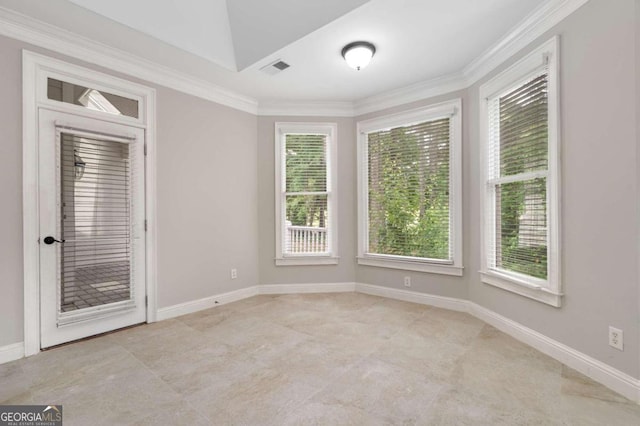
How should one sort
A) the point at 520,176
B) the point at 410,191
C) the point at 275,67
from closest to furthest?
the point at 520,176
the point at 275,67
the point at 410,191

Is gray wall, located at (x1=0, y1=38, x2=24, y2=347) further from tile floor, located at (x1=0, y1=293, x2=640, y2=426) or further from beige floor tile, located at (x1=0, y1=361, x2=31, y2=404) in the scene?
tile floor, located at (x1=0, y1=293, x2=640, y2=426)

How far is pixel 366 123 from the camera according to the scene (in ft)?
14.0

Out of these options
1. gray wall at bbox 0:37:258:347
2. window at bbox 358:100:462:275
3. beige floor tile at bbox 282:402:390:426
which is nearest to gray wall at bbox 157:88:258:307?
gray wall at bbox 0:37:258:347

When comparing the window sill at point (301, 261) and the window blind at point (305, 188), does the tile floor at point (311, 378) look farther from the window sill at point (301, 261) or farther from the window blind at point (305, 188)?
the window blind at point (305, 188)

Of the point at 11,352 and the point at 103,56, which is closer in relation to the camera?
the point at 11,352

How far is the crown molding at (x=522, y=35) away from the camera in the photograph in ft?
7.54

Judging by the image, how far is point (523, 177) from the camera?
274 centimetres

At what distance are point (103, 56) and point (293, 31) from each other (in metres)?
1.83

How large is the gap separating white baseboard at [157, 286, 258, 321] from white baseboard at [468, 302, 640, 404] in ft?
9.69

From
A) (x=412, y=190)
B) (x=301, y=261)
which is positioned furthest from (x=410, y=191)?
(x=301, y=261)

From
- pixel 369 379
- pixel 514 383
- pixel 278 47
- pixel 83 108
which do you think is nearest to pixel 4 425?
pixel 369 379

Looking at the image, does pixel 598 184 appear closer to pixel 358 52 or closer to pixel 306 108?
pixel 358 52

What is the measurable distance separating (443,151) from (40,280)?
4.22 m

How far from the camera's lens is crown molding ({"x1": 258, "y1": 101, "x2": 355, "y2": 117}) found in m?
4.30
